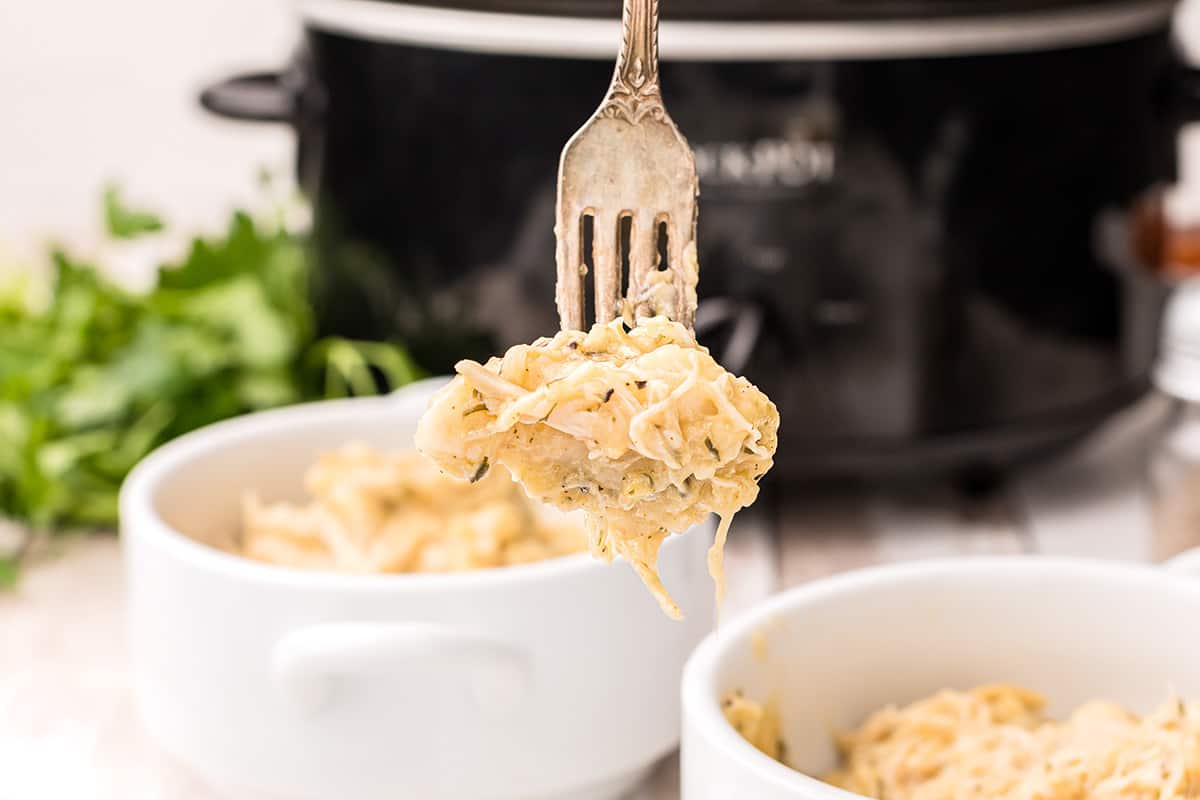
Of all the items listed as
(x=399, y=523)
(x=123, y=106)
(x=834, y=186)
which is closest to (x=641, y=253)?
(x=399, y=523)

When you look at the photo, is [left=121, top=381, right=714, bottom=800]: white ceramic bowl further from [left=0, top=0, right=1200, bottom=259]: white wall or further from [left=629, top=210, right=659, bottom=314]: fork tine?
[left=0, top=0, right=1200, bottom=259]: white wall

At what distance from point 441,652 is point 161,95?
53.5 inches

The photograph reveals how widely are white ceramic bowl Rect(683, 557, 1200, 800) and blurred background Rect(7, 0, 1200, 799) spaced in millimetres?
236

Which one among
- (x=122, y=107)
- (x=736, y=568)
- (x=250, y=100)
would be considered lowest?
(x=736, y=568)

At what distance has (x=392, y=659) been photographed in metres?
0.62

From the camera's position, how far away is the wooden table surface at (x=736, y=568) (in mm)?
740

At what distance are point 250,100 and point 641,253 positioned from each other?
1.86 feet

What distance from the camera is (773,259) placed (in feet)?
2.90

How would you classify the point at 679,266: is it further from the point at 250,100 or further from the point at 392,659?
the point at 250,100

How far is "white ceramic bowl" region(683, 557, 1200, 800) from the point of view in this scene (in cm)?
62

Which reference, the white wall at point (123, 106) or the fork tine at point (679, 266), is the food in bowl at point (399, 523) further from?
the white wall at point (123, 106)

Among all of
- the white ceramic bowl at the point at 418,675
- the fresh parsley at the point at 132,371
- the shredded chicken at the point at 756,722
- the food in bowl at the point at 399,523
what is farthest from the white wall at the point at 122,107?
the shredded chicken at the point at 756,722

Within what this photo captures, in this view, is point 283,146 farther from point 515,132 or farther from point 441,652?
point 441,652

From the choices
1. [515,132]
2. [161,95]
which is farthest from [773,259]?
[161,95]
